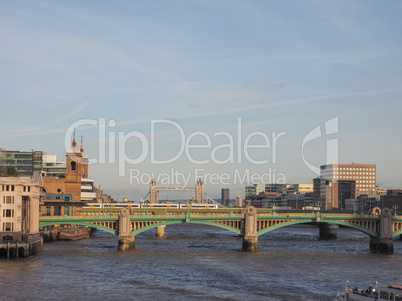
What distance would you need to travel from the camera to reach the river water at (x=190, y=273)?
77062 millimetres

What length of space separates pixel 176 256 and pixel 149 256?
5.05 meters

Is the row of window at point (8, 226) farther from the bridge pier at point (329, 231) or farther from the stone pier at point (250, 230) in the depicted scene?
the bridge pier at point (329, 231)

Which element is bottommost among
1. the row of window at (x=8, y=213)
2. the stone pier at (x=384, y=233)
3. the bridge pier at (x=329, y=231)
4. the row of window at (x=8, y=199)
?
the bridge pier at (x=329, y=231)

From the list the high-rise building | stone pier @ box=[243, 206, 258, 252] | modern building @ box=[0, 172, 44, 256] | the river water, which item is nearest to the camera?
the river water

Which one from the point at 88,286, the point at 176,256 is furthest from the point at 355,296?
the point at 176,256

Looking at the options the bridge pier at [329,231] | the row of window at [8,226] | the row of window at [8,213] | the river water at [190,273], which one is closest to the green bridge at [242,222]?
the river water at [190,273]

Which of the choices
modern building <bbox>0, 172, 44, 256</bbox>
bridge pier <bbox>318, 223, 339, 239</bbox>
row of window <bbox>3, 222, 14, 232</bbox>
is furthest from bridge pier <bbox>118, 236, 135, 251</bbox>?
bridge pier <bbox>318, 223, 339, 239</bbox>

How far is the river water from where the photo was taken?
77.1 m

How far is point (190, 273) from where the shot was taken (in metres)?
93.9

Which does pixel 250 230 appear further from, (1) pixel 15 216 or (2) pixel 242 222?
(1) pixel 15 216

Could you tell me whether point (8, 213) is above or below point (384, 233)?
above

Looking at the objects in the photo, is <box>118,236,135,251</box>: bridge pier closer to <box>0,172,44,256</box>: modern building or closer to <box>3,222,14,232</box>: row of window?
<box>0,172,44,256</box>: modern building

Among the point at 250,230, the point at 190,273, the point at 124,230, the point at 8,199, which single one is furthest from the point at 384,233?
the point at 8,199

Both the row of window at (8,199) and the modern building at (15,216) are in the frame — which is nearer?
the modern building at (15,216)
